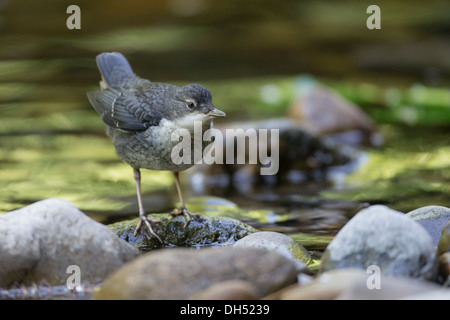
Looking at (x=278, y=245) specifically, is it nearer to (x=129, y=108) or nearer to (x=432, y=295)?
(x=432, y=295)

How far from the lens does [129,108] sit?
5672 millimetres

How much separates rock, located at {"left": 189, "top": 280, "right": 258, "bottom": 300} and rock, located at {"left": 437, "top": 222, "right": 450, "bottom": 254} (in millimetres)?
1426

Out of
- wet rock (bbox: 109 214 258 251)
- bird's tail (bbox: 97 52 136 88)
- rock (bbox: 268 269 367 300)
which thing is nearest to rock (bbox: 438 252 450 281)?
rock (bbox: 268 269 367 300)

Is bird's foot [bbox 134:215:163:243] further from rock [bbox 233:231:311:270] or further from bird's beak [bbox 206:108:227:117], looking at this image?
bird's beak [bbox 206:108:227:117]

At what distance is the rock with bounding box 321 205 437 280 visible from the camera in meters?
4.18

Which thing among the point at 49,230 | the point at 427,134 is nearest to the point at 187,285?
the point at 49,230

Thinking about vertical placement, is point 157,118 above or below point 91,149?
above

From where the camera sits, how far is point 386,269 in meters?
4.22

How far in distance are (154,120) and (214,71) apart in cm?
656

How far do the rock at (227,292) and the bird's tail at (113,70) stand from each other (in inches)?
115

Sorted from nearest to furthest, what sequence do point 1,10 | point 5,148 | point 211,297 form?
point 211,297
point 5,148
point 1,10

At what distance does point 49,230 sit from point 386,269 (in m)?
2.12

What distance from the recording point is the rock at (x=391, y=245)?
4.18 m
